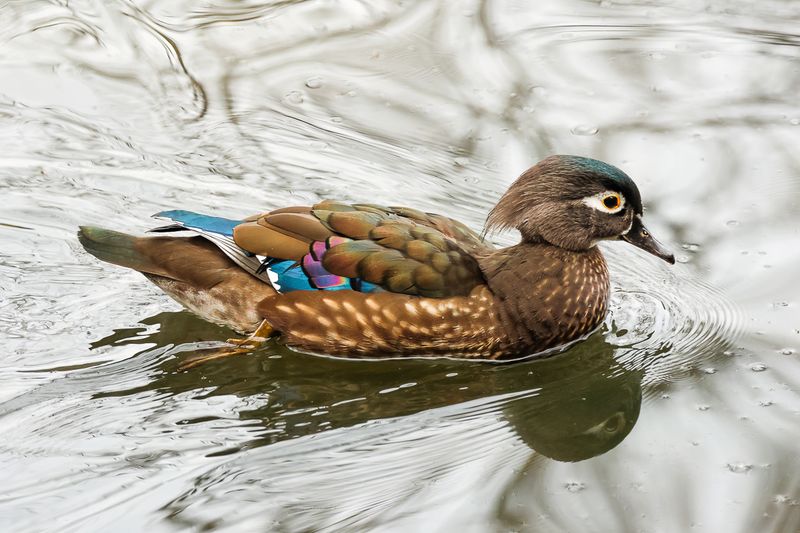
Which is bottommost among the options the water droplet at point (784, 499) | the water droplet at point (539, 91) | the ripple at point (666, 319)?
the water droplet at point (784, 499)

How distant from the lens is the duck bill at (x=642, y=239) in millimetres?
6070

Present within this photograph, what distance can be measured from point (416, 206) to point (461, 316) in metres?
1.39

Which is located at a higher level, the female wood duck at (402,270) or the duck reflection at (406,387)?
the female wood duck at (402,270)

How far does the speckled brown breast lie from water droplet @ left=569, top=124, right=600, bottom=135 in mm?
1809

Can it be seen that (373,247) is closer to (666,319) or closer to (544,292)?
(544,292)

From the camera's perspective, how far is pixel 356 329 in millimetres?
5867

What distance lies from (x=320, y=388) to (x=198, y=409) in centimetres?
60

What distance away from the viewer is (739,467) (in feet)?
16.6

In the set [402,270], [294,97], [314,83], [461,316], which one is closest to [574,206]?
[461,316]

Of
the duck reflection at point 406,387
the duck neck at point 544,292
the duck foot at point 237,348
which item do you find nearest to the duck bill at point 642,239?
the duck neck at point 544,292

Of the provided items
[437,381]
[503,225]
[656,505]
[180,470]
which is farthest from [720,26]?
[180,470]

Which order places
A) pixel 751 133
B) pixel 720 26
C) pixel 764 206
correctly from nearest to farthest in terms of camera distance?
1. pixel 764 206
2. pixel 751 133
3. pixel 720 26

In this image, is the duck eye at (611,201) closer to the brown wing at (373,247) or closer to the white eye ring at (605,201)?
the white eye ring at (605,201)

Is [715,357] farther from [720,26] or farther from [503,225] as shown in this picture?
[720,26]
